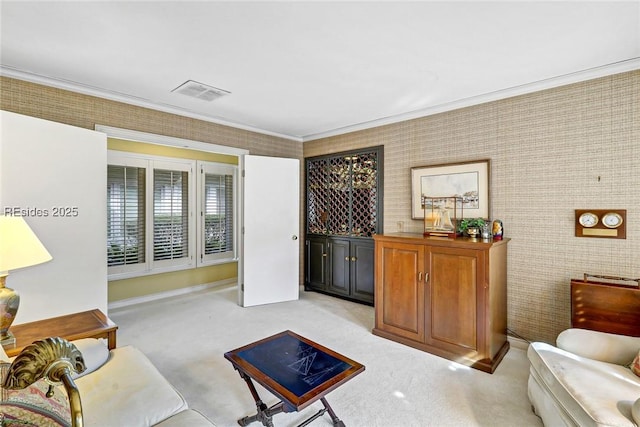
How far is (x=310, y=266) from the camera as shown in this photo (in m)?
5.12

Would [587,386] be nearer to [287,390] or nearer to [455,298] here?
[455,298]

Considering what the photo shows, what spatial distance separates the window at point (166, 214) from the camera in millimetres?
4450

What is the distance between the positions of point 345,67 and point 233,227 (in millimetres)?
3984

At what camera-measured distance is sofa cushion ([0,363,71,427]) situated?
93cm

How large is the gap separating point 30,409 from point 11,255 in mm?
1206

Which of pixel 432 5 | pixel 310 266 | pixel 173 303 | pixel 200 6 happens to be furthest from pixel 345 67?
pixel 173 303

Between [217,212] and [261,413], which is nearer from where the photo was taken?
[261,413]

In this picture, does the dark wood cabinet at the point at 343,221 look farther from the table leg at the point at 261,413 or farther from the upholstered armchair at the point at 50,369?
the upholstered armchair at the point at 50,369

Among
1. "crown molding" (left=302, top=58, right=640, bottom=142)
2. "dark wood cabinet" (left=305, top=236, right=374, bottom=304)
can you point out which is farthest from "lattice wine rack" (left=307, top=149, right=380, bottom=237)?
"crown molding" (left=302, top=58, right=640, bottom=142)

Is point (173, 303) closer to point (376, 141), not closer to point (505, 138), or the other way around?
point (376, 141)

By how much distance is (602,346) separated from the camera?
1942 mm

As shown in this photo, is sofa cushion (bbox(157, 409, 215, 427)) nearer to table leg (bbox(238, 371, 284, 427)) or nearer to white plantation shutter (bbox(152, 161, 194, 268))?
table leg (bbox(238, 371, 284, 427))

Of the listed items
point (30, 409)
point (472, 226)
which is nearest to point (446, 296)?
point (472, 226)

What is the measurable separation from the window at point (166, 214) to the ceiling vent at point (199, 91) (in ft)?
6.28
